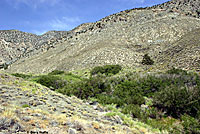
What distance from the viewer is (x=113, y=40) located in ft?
118

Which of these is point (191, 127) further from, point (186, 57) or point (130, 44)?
point (130, 44)

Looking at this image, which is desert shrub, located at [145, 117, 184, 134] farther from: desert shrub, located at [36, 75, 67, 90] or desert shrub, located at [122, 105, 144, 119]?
desert shrub, located at [36, 75, 67, 90]

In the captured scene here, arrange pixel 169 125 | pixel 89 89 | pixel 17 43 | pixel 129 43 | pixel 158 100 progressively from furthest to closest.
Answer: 1. pixel 17 43
2. pixel 129 43
3. pixel 89 89
4. pixel 158 100
5. pixel 169 125

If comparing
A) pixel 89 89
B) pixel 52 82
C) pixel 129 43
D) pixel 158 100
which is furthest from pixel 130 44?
pixel 158 100

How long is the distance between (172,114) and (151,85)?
3.76 meters

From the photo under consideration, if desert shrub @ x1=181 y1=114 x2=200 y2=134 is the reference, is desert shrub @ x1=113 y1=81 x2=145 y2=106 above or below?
above

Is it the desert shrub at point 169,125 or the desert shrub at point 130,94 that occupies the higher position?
the desert shrub at point 130,94

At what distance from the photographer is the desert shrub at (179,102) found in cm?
705

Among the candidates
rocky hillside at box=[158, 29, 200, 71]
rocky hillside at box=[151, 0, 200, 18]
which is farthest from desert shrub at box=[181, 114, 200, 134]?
rocky hillside at box=[151, 0, 200, 18]

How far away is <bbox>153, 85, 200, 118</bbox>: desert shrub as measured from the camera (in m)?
7.05

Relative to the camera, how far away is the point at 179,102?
7.30 m

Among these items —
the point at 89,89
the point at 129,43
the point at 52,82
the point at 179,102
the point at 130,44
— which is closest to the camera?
the point at 179,102

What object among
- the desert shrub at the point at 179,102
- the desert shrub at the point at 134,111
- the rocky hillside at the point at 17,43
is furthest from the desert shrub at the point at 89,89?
the rocky hillside at the point at 17,43

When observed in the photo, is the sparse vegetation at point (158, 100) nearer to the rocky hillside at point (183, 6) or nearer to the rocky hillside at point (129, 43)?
the rocky hillside at point (129, 43)
